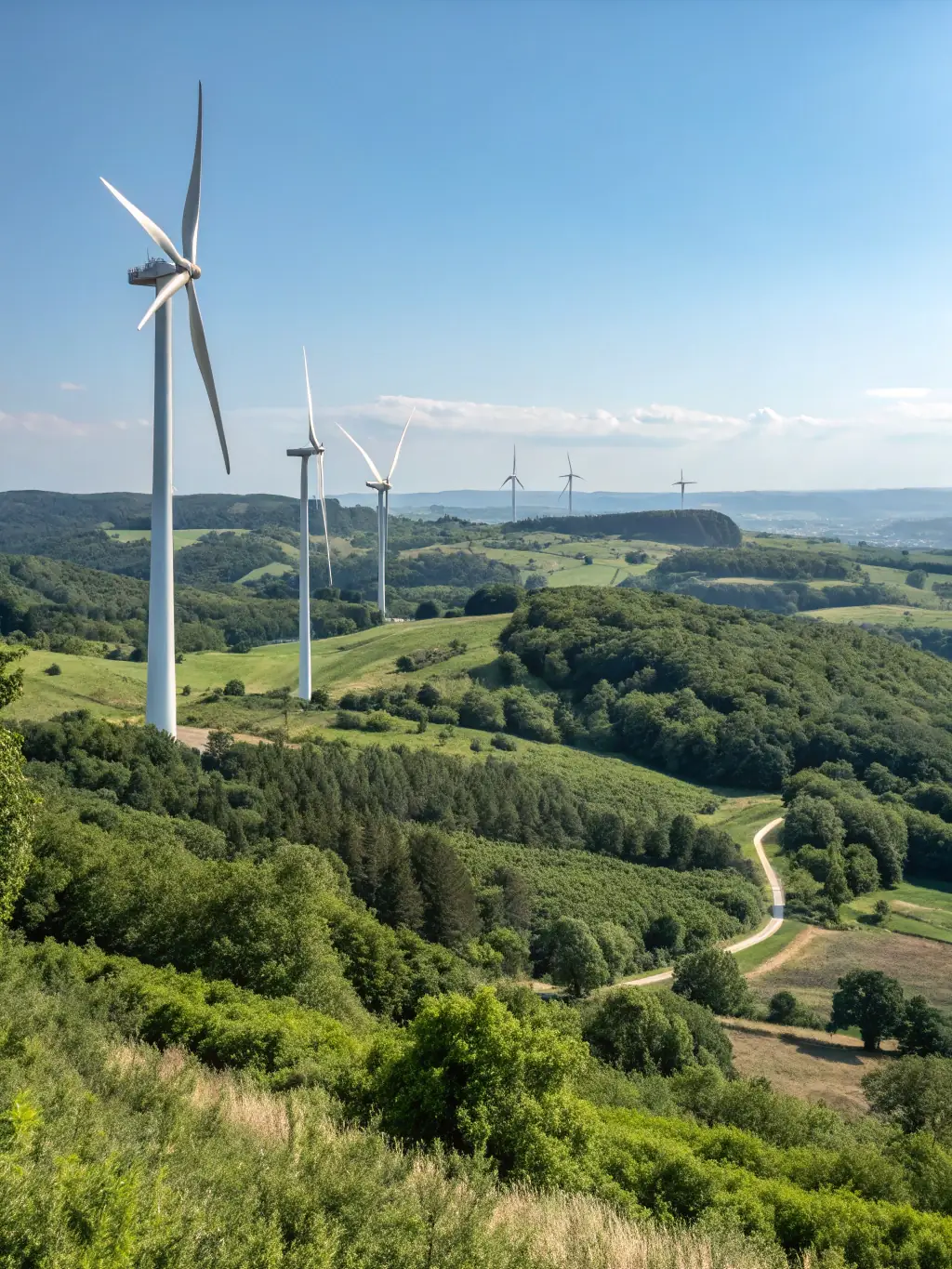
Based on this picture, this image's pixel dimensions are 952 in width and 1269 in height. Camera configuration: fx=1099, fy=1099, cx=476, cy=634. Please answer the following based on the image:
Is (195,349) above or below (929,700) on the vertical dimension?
above

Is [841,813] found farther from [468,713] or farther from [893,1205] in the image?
[893,1205]

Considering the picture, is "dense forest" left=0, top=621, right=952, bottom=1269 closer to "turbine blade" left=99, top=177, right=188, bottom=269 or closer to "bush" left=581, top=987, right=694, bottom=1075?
"bush" left=581, top=987, right=694, bottom=1075

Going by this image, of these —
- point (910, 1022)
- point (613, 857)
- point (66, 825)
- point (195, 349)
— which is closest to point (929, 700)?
point (613, 857)

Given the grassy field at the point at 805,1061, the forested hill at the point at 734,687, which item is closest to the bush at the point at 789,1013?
the grassy field at the point at 805,1061

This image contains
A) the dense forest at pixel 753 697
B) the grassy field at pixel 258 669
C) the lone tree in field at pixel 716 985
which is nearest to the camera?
the lone tree in field at pixel 716 985

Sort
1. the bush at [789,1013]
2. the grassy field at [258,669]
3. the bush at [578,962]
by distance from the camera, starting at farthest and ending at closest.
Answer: the grassy field at [258,669], the bush at [578,962], the bush at [789,1013]

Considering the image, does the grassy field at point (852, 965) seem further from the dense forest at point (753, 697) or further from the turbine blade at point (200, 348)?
the turbine blade at point (200, 348)

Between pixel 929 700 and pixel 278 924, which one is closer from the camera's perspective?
pixel 278 924
